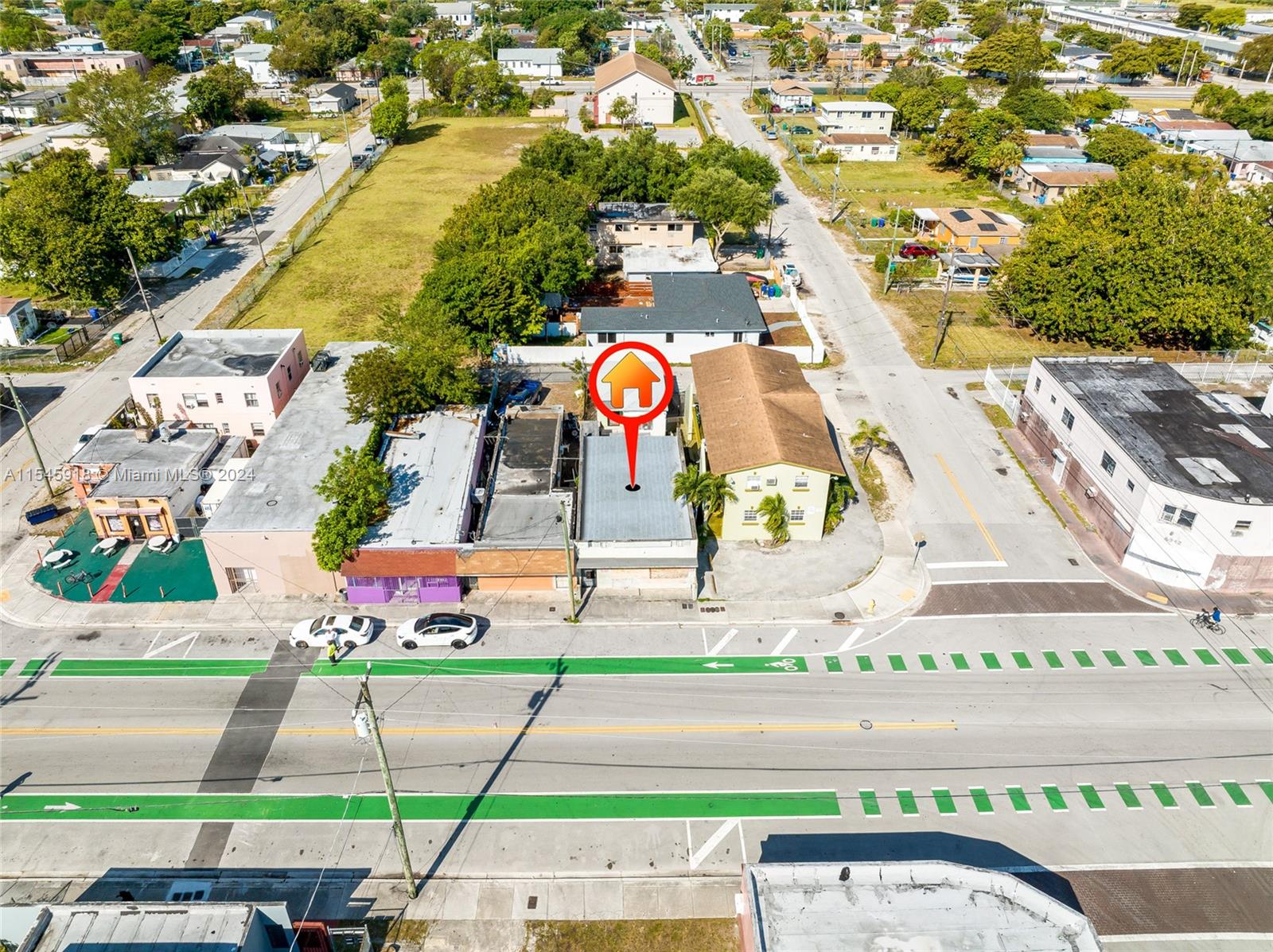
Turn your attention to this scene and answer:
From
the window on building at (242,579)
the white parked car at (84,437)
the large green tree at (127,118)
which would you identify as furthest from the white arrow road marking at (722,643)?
the large green tree at (127,118)

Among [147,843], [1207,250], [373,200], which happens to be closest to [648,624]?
[147,843]

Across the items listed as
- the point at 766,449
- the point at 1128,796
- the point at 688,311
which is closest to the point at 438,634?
the point at 766,449

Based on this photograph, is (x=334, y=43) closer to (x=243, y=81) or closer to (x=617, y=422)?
(x=243, y=81)

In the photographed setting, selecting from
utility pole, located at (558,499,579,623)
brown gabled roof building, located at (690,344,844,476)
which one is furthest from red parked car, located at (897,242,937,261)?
utility pole, located at (558,499,579,623)

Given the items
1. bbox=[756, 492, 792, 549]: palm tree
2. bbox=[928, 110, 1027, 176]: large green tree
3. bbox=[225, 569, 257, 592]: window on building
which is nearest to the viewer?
bbox=[225, 569, 257, 592]: window on building

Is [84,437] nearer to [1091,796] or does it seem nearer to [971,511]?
[971,511]

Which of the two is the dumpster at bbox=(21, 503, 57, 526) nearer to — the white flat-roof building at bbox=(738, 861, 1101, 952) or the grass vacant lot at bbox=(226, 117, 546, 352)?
the grass vacant lot at bbox=(226, 117, 546, 352)

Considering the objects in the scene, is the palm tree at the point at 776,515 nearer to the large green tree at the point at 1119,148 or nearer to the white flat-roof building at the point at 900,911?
the white flat-roof building at the point at 900,911
